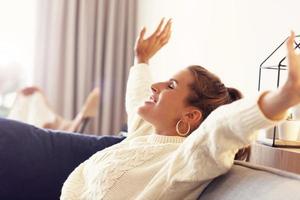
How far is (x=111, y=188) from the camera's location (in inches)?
43.3

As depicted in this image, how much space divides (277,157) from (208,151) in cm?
43

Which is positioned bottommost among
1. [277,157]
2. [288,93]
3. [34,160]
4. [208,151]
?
[34,160]

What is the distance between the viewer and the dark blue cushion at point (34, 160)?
62.7 inches

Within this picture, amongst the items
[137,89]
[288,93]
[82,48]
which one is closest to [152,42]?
[137,89]

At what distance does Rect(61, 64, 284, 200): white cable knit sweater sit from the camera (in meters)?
0.83

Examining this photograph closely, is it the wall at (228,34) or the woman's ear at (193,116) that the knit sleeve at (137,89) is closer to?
the woman's ear at (193,116)

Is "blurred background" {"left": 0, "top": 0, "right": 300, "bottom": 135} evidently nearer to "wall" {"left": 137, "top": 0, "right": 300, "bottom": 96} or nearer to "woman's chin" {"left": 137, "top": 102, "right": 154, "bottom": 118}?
"wall" {"left": 137, "top": 0, "right": 300, "bottom": 96}

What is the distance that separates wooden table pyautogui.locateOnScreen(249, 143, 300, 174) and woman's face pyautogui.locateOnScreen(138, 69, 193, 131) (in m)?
0.30

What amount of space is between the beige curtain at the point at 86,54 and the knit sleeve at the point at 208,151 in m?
2.42

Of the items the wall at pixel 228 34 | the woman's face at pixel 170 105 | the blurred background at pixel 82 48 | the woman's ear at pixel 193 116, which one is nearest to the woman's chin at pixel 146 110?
the woman's face at pixel 170 105

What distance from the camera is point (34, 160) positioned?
1.62 meters

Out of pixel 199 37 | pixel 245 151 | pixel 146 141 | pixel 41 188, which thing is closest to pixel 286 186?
pixel 245 151

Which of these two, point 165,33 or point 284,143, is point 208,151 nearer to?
point 284,143

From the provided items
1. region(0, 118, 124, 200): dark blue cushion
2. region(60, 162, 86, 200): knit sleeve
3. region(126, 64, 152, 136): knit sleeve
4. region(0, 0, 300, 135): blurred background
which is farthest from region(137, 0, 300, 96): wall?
region(60, 162, 86, 200): knit sleeve
